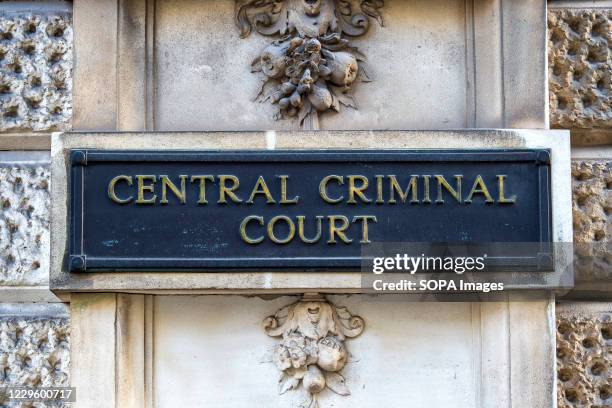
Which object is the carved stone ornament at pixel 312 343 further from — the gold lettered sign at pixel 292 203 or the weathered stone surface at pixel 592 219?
the weathered stone surface at pixel 592 219

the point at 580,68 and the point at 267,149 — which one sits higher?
the point at 580,68

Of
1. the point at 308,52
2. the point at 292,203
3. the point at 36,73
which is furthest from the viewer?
the point at 36,73

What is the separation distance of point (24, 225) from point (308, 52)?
1432mm

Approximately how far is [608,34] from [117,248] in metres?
2.32

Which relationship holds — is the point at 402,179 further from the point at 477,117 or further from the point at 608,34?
the point at 608,34

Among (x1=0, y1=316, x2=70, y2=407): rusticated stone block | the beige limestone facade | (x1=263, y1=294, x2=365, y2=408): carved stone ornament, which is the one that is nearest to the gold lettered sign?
the beige limestone facade

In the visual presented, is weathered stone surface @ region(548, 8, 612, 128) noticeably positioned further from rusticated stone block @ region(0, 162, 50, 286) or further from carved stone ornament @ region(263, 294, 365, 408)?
rusticated stone block @ region(0, 162, 50, 286)

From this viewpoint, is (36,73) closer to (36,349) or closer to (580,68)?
(36,349)

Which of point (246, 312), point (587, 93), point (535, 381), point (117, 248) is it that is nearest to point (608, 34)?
point (587, 93)

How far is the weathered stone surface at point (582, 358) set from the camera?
15.2 ft

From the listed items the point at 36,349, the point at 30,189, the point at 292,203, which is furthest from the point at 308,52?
the point at 36,349

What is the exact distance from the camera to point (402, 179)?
4570 mm

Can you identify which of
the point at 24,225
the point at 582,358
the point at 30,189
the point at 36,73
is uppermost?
the point at 36,73

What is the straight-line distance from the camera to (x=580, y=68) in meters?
4.81
